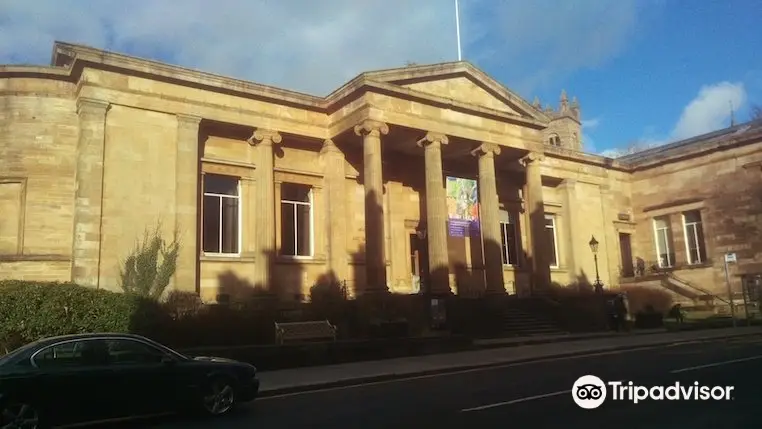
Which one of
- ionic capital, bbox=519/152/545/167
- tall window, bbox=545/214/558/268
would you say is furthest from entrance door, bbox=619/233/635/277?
ionic capital, bbox=519/152/545/167

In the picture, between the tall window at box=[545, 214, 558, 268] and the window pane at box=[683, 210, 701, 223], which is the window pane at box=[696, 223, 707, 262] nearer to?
the window pane at box=[683, 210, 701, 223]

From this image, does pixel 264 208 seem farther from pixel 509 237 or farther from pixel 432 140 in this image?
pixel 509 237

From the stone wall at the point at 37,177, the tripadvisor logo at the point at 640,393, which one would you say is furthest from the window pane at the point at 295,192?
the tripadvisor logo at the point at 640,393

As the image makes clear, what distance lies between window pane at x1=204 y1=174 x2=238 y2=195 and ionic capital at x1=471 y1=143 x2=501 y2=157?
11522 mm

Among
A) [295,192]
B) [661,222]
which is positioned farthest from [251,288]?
[661,222]

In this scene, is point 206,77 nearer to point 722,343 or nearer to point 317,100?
point 317,100

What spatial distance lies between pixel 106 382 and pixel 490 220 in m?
21.5

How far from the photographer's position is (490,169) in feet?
95.8

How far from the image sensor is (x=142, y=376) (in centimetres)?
952

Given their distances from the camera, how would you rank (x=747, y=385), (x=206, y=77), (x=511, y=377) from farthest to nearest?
(x=206, y=77)
(x=511, y=377)
(x=747, y=385)

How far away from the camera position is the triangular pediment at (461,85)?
26594mm

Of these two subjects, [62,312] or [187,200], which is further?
[187,200]

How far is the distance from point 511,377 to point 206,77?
17488mm

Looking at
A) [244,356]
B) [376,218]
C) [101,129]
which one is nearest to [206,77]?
[101,129]
